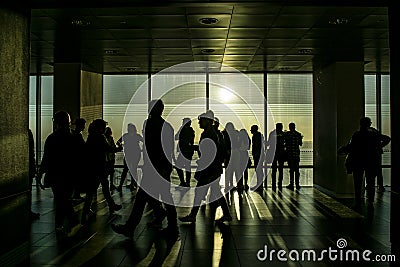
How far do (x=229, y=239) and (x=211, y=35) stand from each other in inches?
163

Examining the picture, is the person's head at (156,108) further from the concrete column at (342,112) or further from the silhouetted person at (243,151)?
the concrete column at (342,112)

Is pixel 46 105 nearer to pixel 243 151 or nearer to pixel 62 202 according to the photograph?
pixel 243 151

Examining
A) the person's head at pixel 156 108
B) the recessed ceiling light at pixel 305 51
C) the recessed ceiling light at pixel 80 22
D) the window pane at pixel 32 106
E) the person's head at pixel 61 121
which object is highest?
the recessed ceiling light at pixel 80 22

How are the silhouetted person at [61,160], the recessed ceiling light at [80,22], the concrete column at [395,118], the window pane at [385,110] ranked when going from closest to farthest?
the concrete column at [395,118] → the silhouetted person at [61,160] → the recessed ceiling light at [80,22] → the window pane at [385,110]

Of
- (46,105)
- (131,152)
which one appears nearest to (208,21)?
(131,152)

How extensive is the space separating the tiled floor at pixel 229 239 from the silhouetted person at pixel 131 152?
2.04 meters

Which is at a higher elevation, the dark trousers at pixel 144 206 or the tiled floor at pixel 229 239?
the dark trousers at pixel 144 206

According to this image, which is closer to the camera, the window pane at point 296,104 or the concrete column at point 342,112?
the concrete column at point 342,112

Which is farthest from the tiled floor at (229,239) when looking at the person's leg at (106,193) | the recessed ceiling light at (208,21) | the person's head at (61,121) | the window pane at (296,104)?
the window pane at (296,104)

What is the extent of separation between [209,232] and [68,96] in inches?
261

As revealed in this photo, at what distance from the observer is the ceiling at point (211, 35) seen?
7531 mm

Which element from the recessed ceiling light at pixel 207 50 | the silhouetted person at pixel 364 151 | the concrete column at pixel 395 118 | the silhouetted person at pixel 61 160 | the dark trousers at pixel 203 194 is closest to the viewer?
the concrete column at pixel 395 118

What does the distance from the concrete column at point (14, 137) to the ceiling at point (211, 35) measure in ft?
2.63

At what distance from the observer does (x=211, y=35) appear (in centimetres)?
923
